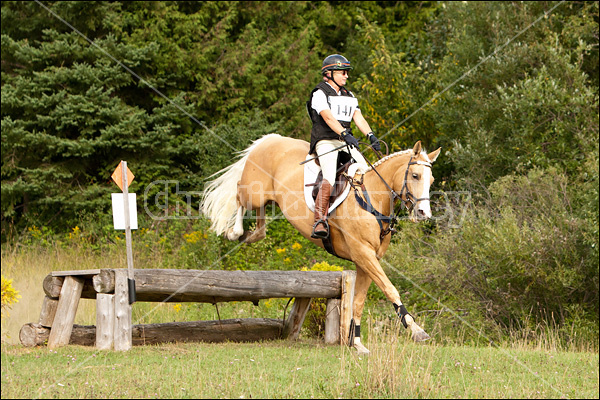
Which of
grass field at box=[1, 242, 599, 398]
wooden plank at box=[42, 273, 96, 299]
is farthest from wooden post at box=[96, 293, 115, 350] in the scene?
wooden plank at box=[42, 273, 96, 299]

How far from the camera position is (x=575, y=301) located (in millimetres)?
10992

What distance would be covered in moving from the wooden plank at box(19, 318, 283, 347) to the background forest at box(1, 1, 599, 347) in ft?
8.15

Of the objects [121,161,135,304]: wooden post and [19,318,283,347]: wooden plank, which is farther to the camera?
[19,318,283,347]: wooden plank

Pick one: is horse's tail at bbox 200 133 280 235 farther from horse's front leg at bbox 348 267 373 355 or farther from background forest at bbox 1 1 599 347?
background forest at bbox 1 1 599 347

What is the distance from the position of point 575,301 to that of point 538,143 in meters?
3.73

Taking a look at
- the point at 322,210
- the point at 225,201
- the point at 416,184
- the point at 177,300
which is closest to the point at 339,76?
the point at 322,210

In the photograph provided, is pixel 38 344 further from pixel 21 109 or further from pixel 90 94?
pixel 21 109

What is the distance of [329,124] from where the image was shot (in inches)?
303

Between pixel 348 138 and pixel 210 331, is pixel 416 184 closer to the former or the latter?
pixel 348 138

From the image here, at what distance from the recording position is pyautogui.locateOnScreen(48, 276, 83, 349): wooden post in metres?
7.82

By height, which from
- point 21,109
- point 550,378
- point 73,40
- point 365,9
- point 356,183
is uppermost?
point 365,9

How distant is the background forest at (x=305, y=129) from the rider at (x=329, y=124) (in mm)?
3894

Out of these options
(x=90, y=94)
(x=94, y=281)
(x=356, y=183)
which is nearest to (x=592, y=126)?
(x=356, y=183)

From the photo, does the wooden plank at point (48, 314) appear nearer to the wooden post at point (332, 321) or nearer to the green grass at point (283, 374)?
the green grass at point (283, 374)
